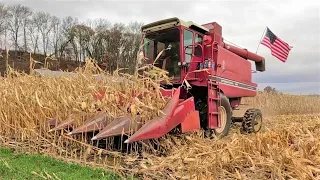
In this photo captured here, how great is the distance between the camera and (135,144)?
463 cm

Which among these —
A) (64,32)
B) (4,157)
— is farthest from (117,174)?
(64,32)

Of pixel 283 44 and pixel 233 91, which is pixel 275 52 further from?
pixel 233 91

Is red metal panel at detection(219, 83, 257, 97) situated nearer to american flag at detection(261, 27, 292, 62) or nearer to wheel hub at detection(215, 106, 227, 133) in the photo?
wheel hub at detection(215, 106, 227, 133)

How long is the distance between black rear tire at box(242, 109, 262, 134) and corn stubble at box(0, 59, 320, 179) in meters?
2.02

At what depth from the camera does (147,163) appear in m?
4.20

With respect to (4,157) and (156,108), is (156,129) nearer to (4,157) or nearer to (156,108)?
(156,108)

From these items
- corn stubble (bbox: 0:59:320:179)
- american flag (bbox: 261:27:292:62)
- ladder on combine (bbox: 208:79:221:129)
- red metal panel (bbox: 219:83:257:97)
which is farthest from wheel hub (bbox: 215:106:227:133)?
american flag (bbox: 261:27:292:62)

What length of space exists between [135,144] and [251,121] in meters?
4.05

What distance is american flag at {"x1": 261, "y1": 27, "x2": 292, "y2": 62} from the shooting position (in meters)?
11.6

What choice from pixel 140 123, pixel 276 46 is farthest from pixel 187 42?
pixel 276 46

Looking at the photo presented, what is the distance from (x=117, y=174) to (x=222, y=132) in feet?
11.8

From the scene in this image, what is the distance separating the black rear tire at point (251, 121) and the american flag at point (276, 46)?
409 cm

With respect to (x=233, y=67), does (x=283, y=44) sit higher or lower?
higher

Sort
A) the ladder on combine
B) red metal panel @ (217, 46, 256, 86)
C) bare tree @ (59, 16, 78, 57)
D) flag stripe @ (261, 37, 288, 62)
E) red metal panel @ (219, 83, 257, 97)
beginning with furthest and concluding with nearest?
bare tree @ (59, 16, 78, 57), flag stripe @ (261, 37, 288, 62), red metal panel @ (219, 83, 257, 97), red metal panel @ (217, 46, 256, 86), the ladder on combine
